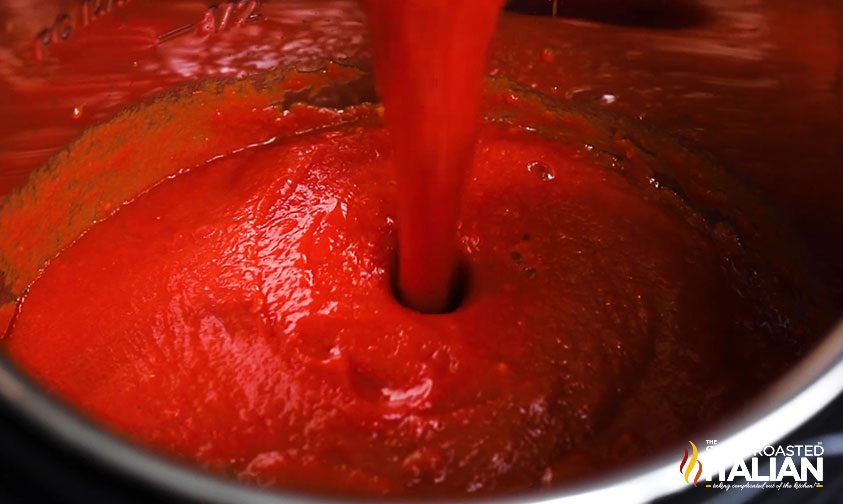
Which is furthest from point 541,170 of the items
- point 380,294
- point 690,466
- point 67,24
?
point 690,466

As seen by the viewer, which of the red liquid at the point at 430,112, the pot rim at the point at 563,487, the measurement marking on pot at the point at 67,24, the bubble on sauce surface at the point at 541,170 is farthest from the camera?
the bubble on sauce surface at the point at 541,170

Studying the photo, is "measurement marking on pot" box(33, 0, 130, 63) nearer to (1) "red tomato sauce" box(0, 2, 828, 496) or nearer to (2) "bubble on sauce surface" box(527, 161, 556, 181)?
(1) "red tomato sauce" box(0, 2, 828, 496)

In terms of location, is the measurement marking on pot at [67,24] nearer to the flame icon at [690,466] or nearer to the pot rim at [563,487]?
the pot rim at [563,487]

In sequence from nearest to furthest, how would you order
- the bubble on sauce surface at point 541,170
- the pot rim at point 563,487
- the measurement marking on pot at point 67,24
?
the pot rim at point 563,487, the measurement marking on pot at point 67,24, the bubble on sauce surface at point 541,170

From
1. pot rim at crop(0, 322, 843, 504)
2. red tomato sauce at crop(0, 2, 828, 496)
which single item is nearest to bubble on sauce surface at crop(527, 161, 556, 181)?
red tomato sauce at crop(0, 2, 828, 496)

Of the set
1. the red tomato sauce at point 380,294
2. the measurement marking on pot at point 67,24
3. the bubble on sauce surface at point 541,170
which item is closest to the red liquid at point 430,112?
the red tomato sauce at point 380,294

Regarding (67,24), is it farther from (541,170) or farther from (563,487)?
(563,487)
